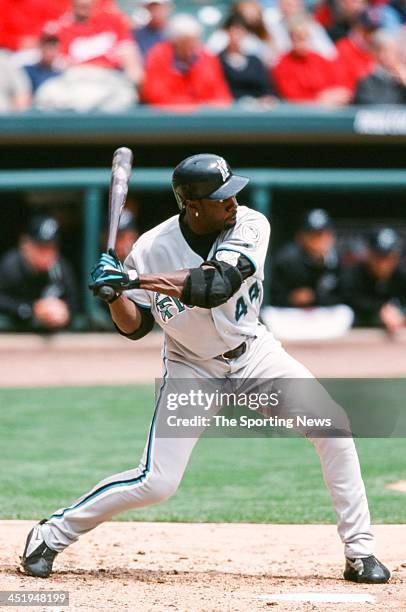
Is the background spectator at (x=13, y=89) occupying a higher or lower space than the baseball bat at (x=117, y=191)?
higher

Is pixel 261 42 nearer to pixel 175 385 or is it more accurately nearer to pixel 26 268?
pixel 26 268

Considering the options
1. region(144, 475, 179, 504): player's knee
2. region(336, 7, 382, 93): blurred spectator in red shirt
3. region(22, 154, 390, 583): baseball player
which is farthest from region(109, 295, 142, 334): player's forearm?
region(336, 7, 382, 93): blurred spectator in red shirt

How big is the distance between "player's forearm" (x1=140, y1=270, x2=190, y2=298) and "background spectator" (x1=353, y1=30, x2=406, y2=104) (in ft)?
21.2

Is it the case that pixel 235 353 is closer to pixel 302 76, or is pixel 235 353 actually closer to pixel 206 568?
pixel 206 568

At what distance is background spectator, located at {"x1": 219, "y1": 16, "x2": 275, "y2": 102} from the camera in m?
9.59

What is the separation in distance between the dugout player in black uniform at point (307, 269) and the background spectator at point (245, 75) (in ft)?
4.19

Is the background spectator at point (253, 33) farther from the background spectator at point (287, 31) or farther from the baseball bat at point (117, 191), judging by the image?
the baseball bat at point (117, 191)

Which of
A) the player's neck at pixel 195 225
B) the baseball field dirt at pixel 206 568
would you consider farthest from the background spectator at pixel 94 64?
the player's neck at pixel 195 225

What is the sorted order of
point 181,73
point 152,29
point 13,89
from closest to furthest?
point 13,89
point 181,73
point 152,29

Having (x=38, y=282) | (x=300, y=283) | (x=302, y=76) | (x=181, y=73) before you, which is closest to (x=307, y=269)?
(x=300, y=283)

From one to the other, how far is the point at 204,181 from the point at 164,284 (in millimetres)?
372

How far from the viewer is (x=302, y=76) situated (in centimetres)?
966

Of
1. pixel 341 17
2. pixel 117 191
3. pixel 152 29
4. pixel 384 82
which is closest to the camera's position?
pixel 117 191

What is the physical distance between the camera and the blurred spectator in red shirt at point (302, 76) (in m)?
9.67
